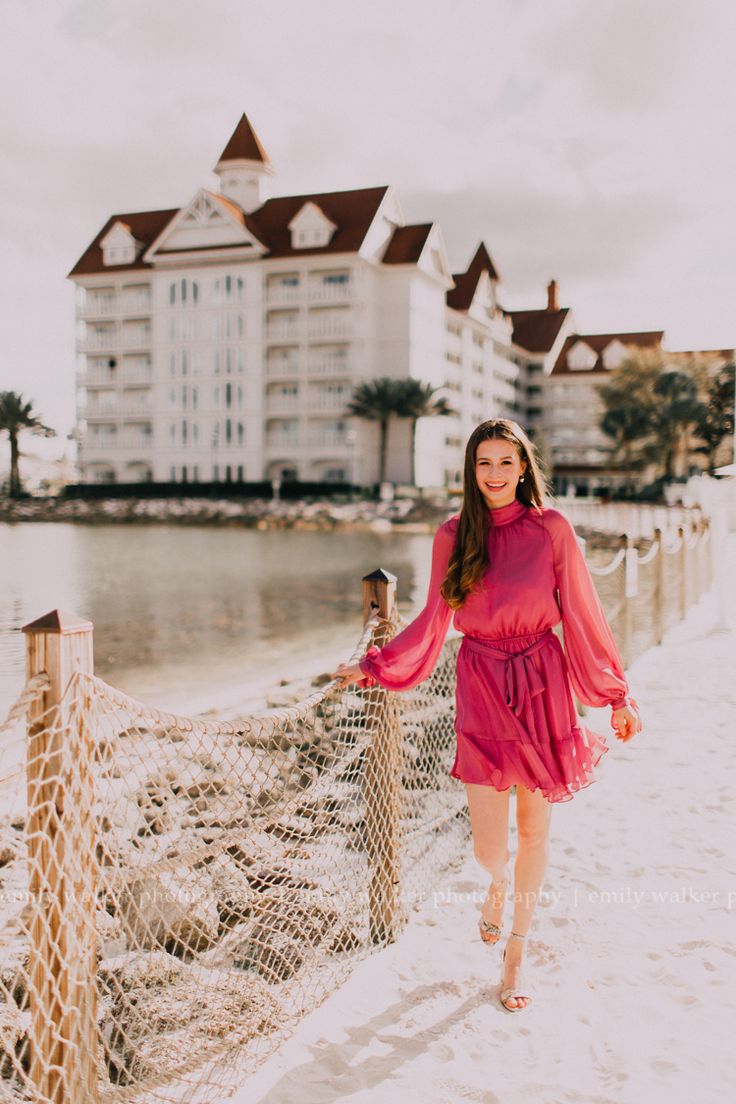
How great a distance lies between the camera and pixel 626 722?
2885mm

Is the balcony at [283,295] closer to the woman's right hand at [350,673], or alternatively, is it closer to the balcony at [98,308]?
the balcony at [98,308]

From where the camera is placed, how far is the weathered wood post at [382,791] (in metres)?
3.57

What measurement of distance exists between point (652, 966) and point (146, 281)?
58168 millimetres

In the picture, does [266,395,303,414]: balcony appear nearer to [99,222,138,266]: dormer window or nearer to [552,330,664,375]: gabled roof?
[99,222,138,266]: dormer window

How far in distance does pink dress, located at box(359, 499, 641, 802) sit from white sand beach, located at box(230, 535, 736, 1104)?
0.73 m

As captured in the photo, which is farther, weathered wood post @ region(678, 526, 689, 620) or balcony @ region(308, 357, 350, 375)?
balcony @ region(308, 357, 350, 375)

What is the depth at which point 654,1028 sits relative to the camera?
286 cm

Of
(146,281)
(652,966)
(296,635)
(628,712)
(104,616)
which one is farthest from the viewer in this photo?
Answer: (146,281)

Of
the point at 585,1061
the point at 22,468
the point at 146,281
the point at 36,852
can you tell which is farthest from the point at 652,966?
the point at 22,468

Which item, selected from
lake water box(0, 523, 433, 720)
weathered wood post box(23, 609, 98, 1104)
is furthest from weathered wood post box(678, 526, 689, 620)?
weathered wood post box(23, 609, 98, 1104)

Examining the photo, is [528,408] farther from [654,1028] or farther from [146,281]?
[654,1028]

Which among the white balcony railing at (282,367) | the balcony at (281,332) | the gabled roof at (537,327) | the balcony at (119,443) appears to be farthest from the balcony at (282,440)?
the gabled roof at (537,327)

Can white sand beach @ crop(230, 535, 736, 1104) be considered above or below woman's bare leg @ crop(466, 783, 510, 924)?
below

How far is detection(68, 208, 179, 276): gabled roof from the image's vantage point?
191 ft
